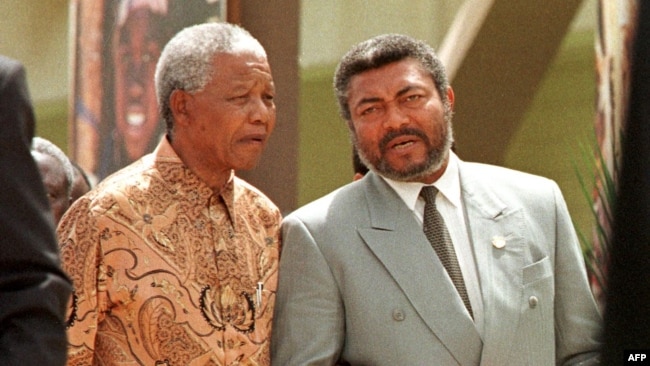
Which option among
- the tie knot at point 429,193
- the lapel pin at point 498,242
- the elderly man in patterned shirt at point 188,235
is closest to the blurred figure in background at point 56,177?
the elderly man in patterned shirt at point 188,235

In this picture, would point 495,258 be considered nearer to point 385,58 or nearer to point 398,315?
point 398,315

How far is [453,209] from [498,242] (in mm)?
172

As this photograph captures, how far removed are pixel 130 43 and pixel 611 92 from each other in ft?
9.60

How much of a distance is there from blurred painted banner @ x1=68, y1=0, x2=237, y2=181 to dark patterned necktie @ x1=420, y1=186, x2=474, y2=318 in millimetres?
2694

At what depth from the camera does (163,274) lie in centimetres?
264

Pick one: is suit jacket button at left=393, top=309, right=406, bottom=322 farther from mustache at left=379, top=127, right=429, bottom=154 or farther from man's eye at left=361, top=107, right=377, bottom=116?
man's eye at left=361, top=107, right=377, bottom=116

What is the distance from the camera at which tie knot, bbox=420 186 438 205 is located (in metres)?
3.01

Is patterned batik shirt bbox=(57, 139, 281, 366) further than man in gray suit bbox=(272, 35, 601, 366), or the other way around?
man in gray suit bbox=(272, 35, 601, 366)

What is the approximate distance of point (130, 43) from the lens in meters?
5.85

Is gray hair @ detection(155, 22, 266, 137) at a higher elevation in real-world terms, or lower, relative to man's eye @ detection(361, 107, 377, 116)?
higher

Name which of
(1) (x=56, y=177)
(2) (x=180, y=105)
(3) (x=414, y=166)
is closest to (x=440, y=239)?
(3) (x=414, y=166)

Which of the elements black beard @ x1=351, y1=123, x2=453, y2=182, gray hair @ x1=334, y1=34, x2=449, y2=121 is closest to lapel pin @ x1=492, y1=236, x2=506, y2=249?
black beard @ x1=351, y1=123, x2=453, y2=182

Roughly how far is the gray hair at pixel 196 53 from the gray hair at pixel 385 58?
372 millimetres

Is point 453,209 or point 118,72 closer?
point 453,209
